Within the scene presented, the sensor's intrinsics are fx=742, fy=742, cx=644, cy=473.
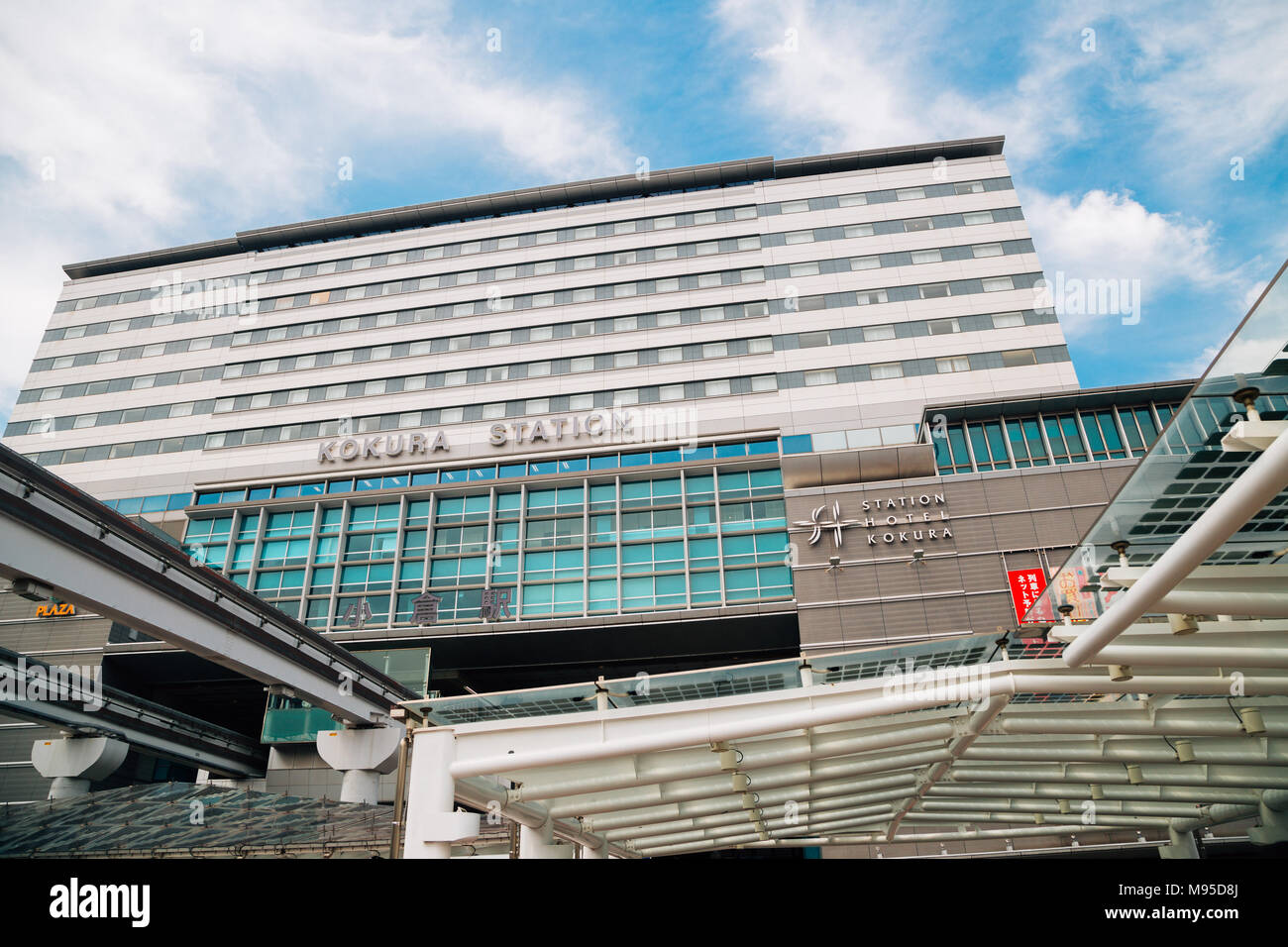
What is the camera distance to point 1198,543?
5.90 meters

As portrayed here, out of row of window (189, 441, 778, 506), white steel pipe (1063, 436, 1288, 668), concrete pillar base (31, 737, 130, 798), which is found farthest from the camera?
row of window (189, 441, 778, 506)

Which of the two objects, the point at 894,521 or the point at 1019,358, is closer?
the point at 894,521

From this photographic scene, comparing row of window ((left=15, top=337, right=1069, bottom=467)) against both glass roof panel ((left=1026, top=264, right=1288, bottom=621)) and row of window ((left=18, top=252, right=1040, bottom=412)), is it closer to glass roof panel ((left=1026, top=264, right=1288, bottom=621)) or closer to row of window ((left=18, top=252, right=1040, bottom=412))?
row of window ((left=18, top=252, right=1040, bottom=412))

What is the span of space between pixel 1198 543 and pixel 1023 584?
2618 cm

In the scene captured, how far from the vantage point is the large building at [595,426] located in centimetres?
3216

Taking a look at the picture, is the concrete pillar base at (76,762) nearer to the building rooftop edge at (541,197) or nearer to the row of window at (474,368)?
the row of window at (474,368)

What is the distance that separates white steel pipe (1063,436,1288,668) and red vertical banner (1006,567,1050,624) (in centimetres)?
2301

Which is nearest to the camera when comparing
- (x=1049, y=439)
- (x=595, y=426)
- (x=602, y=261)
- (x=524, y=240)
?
(x=1049, y=439)

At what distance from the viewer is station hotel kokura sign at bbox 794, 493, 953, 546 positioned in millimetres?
31094

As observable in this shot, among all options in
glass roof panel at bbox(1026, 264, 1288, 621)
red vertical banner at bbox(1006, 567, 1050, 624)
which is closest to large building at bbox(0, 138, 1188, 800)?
red vertical banner at bbox(1006, 567, 1050, 624)

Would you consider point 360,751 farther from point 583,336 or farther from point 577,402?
point 583,336

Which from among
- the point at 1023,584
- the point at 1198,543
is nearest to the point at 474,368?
the point at 1023,584
